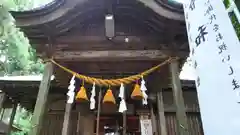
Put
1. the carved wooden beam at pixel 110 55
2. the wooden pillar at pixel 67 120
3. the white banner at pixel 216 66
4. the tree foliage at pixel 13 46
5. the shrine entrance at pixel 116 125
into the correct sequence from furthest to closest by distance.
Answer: the tree foliage at pixel 13 46 < the shrine entrance at pixel 116 125 < the wooden pillar at pixel 67 120 < the carved wooden beam at pixel 110 55 < the white banner at pixel 216 66

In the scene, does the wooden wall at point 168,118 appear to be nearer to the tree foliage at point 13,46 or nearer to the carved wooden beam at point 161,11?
the carved wooden beam at point 161,11

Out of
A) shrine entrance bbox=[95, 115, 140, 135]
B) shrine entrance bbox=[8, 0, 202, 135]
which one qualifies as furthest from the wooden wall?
shrine entrance bbox=[95, 115, 140, 135]

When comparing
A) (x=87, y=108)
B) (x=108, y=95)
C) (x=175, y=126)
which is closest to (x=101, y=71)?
(x=108, y=95)

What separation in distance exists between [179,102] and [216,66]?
2867 millimetres

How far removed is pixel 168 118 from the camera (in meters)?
7.56

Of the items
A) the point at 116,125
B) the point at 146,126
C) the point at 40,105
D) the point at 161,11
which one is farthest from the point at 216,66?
the point at 116,125

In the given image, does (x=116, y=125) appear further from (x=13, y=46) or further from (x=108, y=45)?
(x=13, y=46)

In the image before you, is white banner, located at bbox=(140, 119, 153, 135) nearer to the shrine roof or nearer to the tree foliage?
the shrine roof

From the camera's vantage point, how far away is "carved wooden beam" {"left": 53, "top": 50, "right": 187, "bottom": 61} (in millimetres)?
5721

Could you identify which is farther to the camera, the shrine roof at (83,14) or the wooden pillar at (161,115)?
the wooden pillar at (161,115)

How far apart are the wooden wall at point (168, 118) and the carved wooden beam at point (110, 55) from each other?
266 cm

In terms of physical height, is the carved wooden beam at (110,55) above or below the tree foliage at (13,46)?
below

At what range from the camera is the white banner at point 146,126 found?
7.36 metres

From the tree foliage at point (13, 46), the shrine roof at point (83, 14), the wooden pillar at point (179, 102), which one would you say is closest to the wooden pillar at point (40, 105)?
the shrine roof at point (83, 14)
